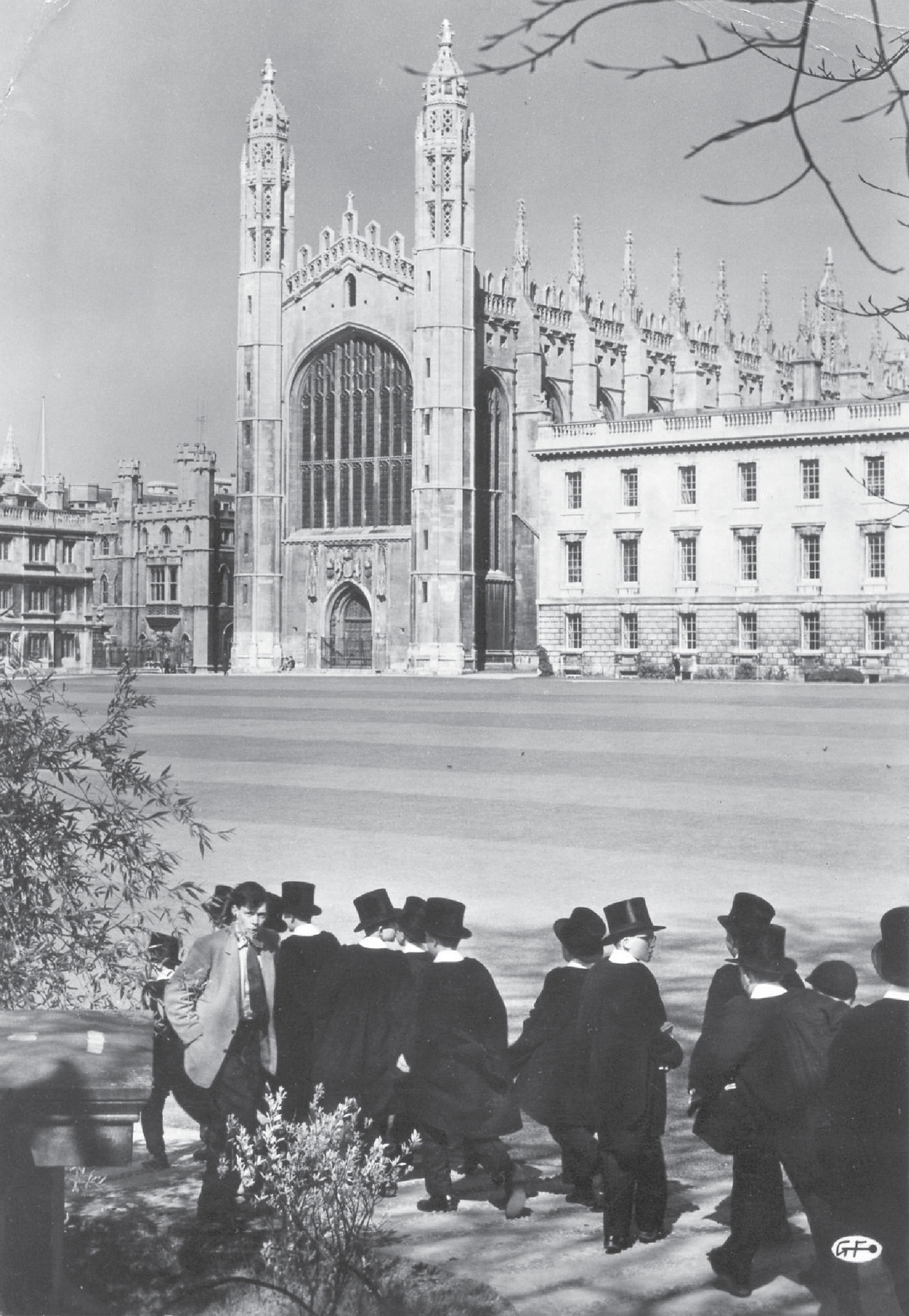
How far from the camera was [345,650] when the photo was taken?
6462 cm

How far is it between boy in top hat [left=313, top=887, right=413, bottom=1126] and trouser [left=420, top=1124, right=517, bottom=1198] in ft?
1.01

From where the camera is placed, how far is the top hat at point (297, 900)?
6.82m

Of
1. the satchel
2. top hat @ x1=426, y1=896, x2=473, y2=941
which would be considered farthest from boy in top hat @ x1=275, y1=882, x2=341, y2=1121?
the satchel

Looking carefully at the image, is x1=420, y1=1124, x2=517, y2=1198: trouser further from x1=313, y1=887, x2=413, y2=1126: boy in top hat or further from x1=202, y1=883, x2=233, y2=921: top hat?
x1=202, y1=883, x2=233, y2=921: top hat

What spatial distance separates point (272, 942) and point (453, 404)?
180ft

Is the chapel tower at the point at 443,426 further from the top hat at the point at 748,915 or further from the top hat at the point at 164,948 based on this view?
the top hat at the point at 748,915

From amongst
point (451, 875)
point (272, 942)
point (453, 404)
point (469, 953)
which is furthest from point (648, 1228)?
point (453, 404)

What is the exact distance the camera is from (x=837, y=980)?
564 cm

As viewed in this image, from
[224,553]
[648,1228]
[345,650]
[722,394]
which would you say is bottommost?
[648,1228]

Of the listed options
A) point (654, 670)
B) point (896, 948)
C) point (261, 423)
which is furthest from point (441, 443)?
point (896, 948)

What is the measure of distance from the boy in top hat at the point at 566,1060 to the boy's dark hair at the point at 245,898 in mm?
1206

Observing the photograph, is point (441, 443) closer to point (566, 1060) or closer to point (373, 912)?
point (373, 912)

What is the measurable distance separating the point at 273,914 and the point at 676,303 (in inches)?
2782

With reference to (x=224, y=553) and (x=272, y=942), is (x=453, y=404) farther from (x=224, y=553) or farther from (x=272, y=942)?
(x=272, y=942)
